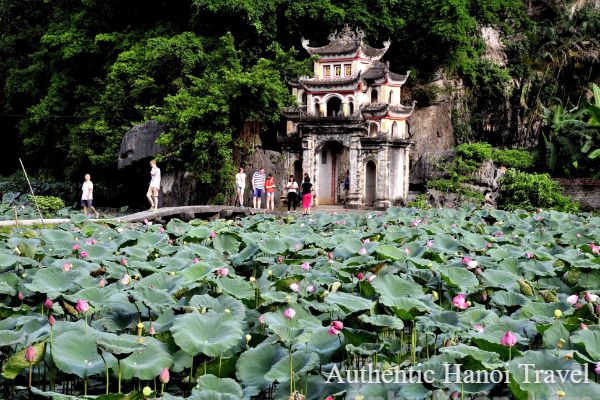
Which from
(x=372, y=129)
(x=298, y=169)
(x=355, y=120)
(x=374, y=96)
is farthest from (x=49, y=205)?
(x=374, y=96)

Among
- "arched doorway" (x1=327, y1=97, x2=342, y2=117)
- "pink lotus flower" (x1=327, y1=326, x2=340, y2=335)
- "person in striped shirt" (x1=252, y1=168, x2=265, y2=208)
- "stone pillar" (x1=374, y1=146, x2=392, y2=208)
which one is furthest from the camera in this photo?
"arched doorway" (x1=327, y1=97, x2=342, y2=117)

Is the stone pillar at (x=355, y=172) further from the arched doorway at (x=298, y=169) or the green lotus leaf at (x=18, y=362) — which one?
the green lotus leaf at (x=18, y=362)

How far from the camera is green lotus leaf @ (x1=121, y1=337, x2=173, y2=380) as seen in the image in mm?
2627

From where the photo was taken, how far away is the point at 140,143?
68.7ft

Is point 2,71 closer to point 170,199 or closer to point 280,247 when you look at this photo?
point 170,199

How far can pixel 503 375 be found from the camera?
8.50ft

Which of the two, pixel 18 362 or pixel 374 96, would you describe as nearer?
pixel 18 362

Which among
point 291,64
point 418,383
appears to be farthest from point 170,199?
point 418,383

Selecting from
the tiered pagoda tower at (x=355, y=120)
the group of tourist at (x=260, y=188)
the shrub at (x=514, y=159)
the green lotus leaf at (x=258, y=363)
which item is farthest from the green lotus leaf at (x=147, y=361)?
the shrub at (x=514, y=159)

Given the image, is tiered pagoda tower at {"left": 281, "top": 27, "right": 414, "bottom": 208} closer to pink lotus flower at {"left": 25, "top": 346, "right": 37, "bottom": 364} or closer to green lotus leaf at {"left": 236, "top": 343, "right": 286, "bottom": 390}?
green lotus leaf at {"left": 236, "top": 343, "right": 286, "bottom": 390}

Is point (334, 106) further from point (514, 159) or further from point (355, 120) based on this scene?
point (514, 159)

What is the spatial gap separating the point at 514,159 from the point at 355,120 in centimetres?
539

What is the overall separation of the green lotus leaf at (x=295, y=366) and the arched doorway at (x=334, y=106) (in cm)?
2051

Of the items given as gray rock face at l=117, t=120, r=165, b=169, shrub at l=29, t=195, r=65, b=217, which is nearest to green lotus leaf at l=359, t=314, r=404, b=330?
shrub at l=29, t=195, r=65, b=217
